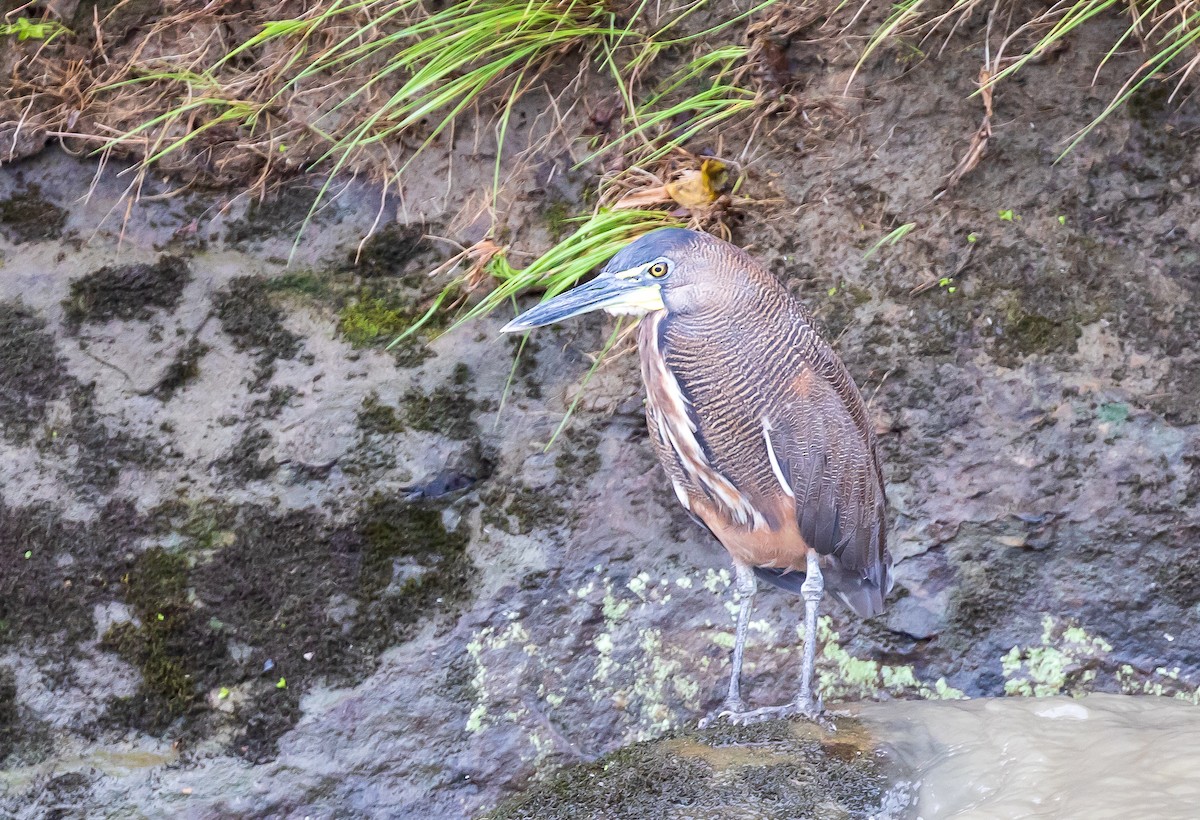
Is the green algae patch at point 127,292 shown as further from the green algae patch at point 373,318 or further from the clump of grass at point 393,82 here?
the green algae patch at point 373,318

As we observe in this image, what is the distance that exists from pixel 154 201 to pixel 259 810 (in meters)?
1.87

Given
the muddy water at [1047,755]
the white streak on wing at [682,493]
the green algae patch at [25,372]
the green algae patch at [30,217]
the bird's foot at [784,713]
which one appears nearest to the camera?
the muddy water at [1047,755]

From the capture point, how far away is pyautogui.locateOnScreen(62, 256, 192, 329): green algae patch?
306cm

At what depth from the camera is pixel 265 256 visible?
319 cm

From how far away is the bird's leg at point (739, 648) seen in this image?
246 centimetres

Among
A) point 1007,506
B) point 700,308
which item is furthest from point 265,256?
point 1007,506

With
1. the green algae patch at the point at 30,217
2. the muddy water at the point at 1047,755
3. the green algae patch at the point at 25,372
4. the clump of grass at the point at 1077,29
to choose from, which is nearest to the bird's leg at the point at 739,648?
the muddy water at the point at 1047,755

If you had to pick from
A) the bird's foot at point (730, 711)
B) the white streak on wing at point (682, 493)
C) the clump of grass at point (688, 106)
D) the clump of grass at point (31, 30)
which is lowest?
the bird's foot at point (730, 711)

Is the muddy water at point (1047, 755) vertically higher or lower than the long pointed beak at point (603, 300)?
lower

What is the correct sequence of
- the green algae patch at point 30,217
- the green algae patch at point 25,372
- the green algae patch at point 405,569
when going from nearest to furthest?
the green algae patch at point 405,569 → the green algae patch at point 25,372 → the green algae patch at point 30,217

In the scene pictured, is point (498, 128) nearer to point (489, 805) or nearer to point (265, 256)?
point (265, 256)

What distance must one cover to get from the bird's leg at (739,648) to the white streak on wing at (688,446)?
181mm

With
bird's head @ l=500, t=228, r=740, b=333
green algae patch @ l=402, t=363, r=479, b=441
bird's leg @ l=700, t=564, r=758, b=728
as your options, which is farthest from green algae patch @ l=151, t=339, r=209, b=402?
bird's leg @ l=700, t=564, r=758, b=728

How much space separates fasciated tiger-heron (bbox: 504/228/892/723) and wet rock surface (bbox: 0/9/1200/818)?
40 centimetres
